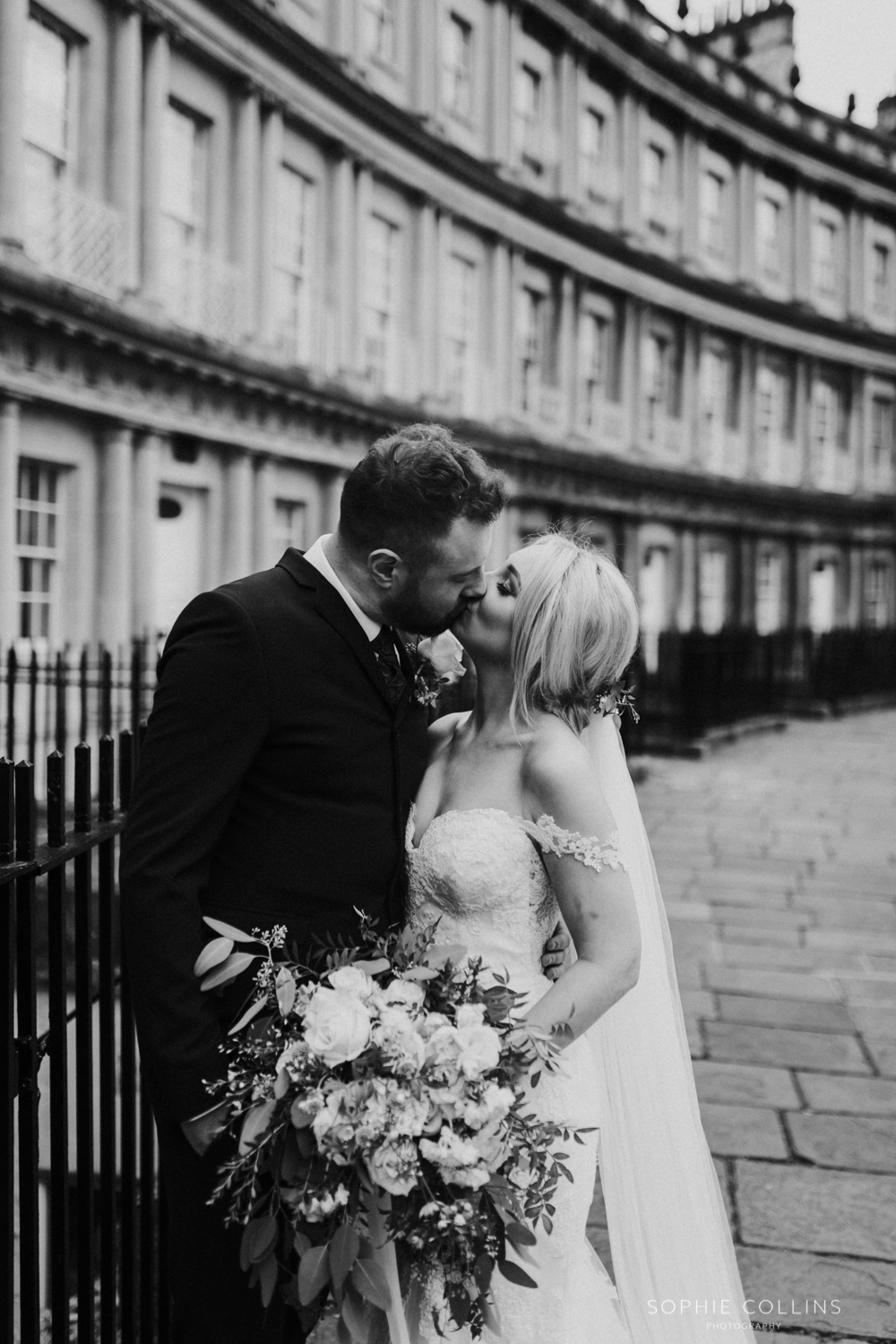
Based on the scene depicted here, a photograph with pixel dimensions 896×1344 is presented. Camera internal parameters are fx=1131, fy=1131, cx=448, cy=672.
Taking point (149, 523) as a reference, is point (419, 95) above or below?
above

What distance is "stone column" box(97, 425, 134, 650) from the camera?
11500 millimetres

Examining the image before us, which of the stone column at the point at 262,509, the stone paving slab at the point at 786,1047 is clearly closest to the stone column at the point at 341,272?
the stone column at the point at 262,509

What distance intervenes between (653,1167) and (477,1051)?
116 cm

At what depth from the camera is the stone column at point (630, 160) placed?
22188mm

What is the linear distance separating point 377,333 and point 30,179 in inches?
268

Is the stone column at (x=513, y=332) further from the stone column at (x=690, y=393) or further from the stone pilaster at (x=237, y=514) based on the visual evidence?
the stone pilaster at (x=237, y=514)

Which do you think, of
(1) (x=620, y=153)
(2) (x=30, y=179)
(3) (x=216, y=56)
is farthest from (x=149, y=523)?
(1) (x=620, y=153)

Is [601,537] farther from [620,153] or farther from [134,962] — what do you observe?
[134,962]

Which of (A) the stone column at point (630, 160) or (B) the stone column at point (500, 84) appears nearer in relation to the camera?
(B) the stone column at point (500, 84)

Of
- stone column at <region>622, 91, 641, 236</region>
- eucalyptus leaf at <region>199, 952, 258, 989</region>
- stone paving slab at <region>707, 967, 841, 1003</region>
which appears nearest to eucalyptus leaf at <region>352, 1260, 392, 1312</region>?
eucalyptus leaf at <region>199, 952, 258, 989</region>

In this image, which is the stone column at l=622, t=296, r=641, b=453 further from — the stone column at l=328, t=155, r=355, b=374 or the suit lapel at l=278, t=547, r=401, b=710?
the suit lapel at l=278, t=547, r=401, b=710

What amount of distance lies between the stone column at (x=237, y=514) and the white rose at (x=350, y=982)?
1199 cm

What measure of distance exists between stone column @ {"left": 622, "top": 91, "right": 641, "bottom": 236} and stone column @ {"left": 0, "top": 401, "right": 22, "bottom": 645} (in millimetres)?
15483

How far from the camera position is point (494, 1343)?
2367 millimetres
